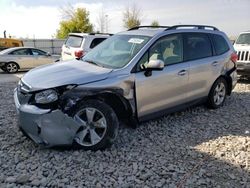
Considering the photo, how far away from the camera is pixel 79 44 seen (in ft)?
36.6

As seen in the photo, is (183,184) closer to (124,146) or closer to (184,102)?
(124,146)

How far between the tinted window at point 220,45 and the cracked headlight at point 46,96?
152 inches

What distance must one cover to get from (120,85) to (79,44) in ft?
23.1

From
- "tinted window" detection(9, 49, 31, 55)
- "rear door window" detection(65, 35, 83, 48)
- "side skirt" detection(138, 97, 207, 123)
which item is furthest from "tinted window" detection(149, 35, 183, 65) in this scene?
→ "tinted window" detection(9, 49, 31, 55)

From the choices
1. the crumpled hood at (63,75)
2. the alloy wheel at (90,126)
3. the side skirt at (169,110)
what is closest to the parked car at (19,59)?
the crumpled hood at (63,75)

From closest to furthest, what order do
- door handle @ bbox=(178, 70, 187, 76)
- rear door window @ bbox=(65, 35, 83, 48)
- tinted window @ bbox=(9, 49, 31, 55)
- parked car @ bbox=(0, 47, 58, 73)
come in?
door handle @ bbox=(178, 70, 187, 76) → rear door window @ bbox=(65, 35, 83, 48) → parked car @ bbox=(0, 47, 58, 73) → tinted window @ bbox=(9, 49, 31, 55)

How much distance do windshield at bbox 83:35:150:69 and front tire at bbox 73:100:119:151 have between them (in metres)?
0.82

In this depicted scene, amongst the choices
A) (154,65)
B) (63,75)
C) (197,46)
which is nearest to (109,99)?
(63,75)

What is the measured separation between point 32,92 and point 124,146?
1.53 metres

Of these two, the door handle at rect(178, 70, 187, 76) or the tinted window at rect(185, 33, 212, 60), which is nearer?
the door handle at rect(178, 70, 187, 76)

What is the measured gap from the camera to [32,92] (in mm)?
4117

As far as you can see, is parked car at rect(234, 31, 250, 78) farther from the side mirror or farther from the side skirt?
the side mirror

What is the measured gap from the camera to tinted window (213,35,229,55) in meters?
6.53

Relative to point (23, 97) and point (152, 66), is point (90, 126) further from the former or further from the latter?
point (152, 66)
